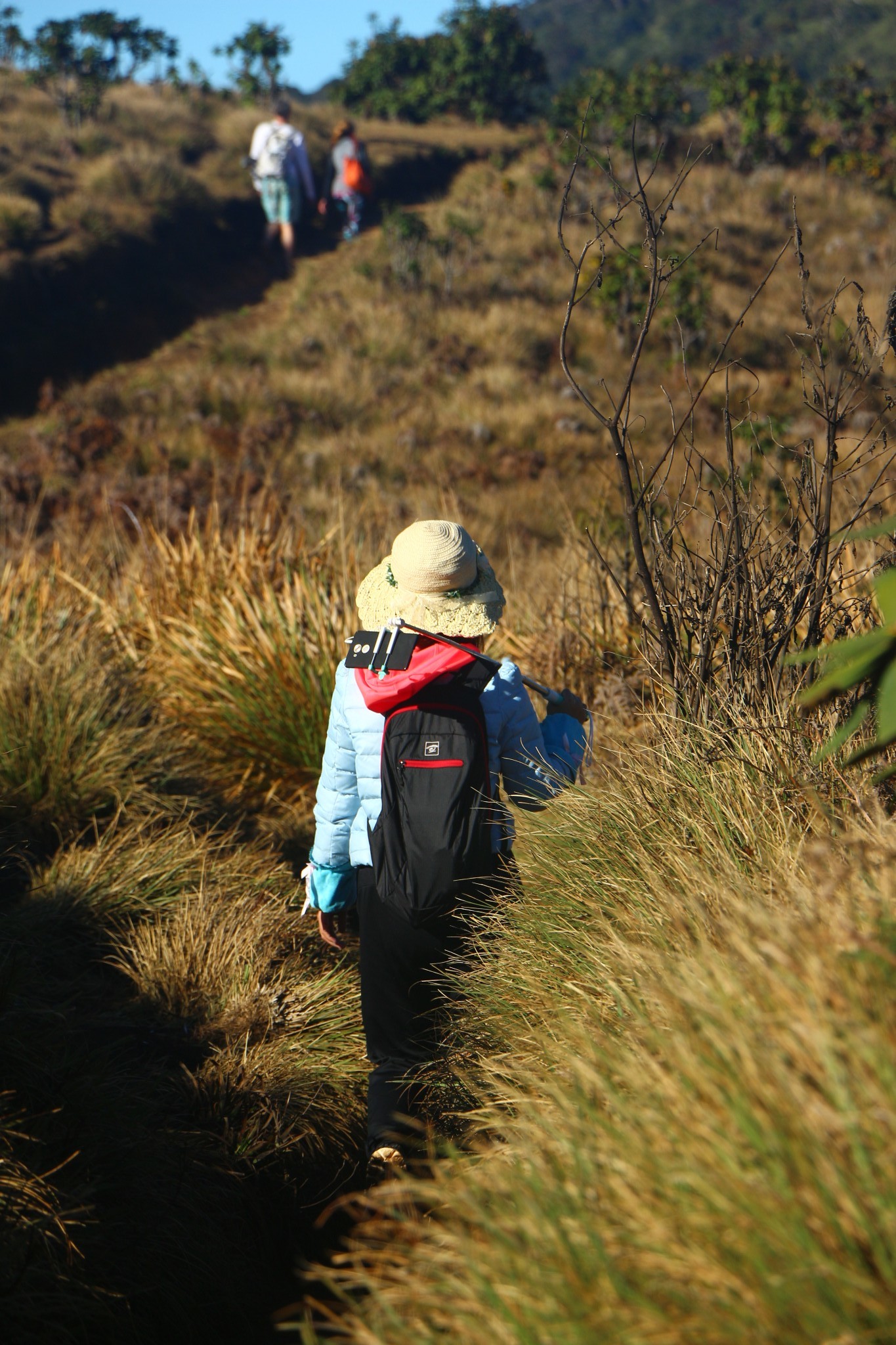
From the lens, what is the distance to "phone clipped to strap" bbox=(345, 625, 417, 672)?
2.56m

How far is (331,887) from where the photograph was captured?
9.80 feet

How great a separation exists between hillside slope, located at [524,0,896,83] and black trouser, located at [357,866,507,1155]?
59586 mm

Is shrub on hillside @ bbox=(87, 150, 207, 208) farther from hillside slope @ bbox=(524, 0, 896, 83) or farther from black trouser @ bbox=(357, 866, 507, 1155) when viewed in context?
hillside slope @ bbox=(524, 0, 896, 83)

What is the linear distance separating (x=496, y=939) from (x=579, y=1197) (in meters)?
1.19

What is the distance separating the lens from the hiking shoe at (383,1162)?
270 centimetres

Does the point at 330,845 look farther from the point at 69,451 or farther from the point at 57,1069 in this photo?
the point at 69,451

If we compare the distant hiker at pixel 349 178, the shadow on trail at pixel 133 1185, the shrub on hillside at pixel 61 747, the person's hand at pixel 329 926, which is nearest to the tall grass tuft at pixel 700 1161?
the shadow on trail at pixel 133 1185

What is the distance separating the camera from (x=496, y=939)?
2.77 metres

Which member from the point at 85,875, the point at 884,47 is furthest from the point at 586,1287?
the point at 884,47

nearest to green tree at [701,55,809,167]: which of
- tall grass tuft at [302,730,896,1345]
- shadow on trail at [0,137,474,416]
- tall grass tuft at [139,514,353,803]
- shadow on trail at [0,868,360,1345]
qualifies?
shadow on trail at [0,137,474,416]

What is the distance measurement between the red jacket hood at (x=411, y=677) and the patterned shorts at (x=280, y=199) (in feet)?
→ 58.8

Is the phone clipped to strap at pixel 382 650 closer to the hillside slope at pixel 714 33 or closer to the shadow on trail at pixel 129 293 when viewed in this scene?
the shadow on trail at pixel 129 293

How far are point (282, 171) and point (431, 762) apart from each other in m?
18.0

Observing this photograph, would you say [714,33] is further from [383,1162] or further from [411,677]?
[383,1162]
